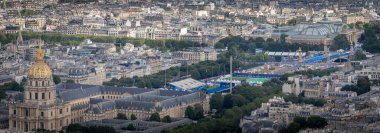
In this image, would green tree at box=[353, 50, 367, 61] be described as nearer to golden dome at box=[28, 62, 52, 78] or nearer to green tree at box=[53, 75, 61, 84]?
green tree at box=[53, 75, 61, 84]

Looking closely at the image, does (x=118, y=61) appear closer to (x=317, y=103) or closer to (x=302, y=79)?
(x=302, y=79)

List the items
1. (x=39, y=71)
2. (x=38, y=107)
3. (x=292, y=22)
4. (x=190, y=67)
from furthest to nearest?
1. (x=292, y=22)
2. (x=190, y=67)
3. (x=39, y=71)
4. (x=38, y=107)

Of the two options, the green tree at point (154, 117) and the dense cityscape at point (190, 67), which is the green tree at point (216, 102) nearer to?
the dense cityscape at point (190, 67)

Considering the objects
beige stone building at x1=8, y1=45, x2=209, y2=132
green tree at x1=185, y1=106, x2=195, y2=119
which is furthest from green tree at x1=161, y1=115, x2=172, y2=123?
green tree at x1=185, y1=106, x2=195, y2=119

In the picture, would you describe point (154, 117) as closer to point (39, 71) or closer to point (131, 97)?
point (131, 97)

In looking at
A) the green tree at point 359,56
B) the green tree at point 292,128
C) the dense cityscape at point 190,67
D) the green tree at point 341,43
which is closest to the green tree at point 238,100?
the dense cityscape at point 190,67

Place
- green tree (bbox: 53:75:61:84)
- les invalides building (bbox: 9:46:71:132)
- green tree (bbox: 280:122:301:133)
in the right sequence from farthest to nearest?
1. green tree (bbox: 53:75:61:84)
2. les invalides building (bbox: 9:46:71:132)
3. green tree (bbox: 280:122:301:133)

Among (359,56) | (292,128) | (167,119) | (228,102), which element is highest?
(292,128)

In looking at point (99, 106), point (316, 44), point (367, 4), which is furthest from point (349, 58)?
point (367, 4)

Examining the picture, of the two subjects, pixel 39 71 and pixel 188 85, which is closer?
pixel 39 71

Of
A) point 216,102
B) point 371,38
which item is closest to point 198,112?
point 216,102
